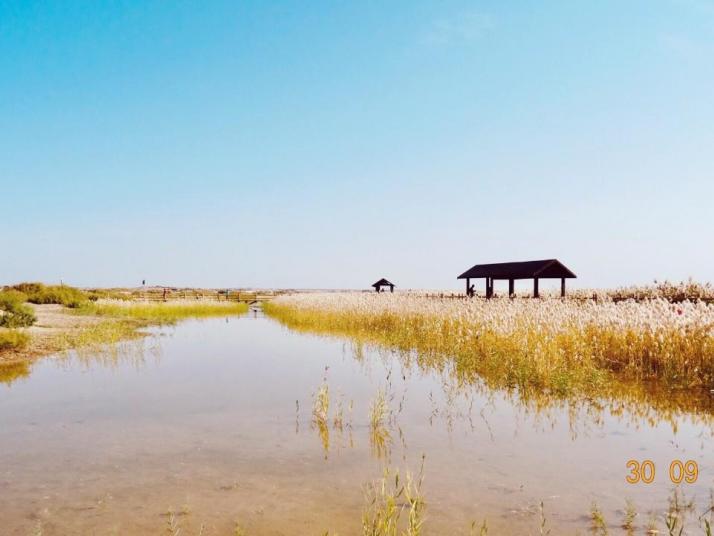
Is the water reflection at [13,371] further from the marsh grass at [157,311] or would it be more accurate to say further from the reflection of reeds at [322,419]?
the marsh grass at [157,311]

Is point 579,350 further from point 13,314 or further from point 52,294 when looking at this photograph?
point 52,294

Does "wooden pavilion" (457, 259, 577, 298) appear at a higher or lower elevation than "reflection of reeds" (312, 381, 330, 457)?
higher

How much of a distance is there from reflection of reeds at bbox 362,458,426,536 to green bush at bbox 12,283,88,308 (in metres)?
34.3

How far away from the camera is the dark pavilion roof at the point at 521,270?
33.5m

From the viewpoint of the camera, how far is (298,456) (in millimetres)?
5914

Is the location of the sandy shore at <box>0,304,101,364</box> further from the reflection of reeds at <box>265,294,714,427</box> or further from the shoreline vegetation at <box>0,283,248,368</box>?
the reflection of reeds at <box>265,294,714,427</box>

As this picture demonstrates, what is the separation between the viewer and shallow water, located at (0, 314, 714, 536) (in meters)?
4.38

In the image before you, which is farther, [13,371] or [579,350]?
[13,371]

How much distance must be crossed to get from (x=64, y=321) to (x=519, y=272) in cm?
2779

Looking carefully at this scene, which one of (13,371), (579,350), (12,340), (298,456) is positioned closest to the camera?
(298,456)

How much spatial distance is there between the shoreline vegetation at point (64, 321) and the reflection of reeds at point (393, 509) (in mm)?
10000

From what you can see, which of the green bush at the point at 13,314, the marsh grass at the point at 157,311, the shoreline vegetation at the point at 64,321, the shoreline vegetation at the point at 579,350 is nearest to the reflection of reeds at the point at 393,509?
the shoreline vegetation at the point at 579,350
